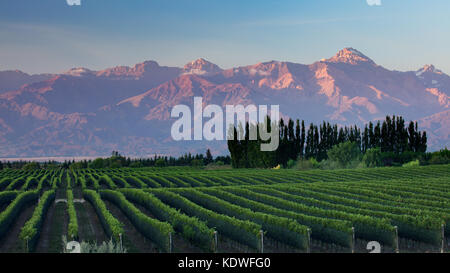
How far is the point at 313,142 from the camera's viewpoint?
139 meters

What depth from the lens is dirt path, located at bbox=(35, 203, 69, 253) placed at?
3016 cm

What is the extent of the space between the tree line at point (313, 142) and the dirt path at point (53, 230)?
3186 inches

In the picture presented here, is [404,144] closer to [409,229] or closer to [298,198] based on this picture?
[298,198]

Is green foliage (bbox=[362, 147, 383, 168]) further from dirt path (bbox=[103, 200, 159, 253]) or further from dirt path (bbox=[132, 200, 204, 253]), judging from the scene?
dirt path (bbox=[132, 200, 204, 253])

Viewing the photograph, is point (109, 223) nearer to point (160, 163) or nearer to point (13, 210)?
point (13, 210)

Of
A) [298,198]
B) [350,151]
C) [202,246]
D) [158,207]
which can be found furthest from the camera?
[350,151]

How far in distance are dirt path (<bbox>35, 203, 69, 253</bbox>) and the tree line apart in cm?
8092

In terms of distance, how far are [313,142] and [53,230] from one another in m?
109

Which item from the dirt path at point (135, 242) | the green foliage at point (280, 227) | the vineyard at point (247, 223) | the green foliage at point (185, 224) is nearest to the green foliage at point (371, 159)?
the vineyard at point (247, 223)

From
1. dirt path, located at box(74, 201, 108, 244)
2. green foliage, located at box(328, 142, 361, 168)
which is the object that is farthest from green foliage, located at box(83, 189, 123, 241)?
green foliage, located at box(328, 142, 361, 168)

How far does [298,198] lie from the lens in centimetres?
4306
